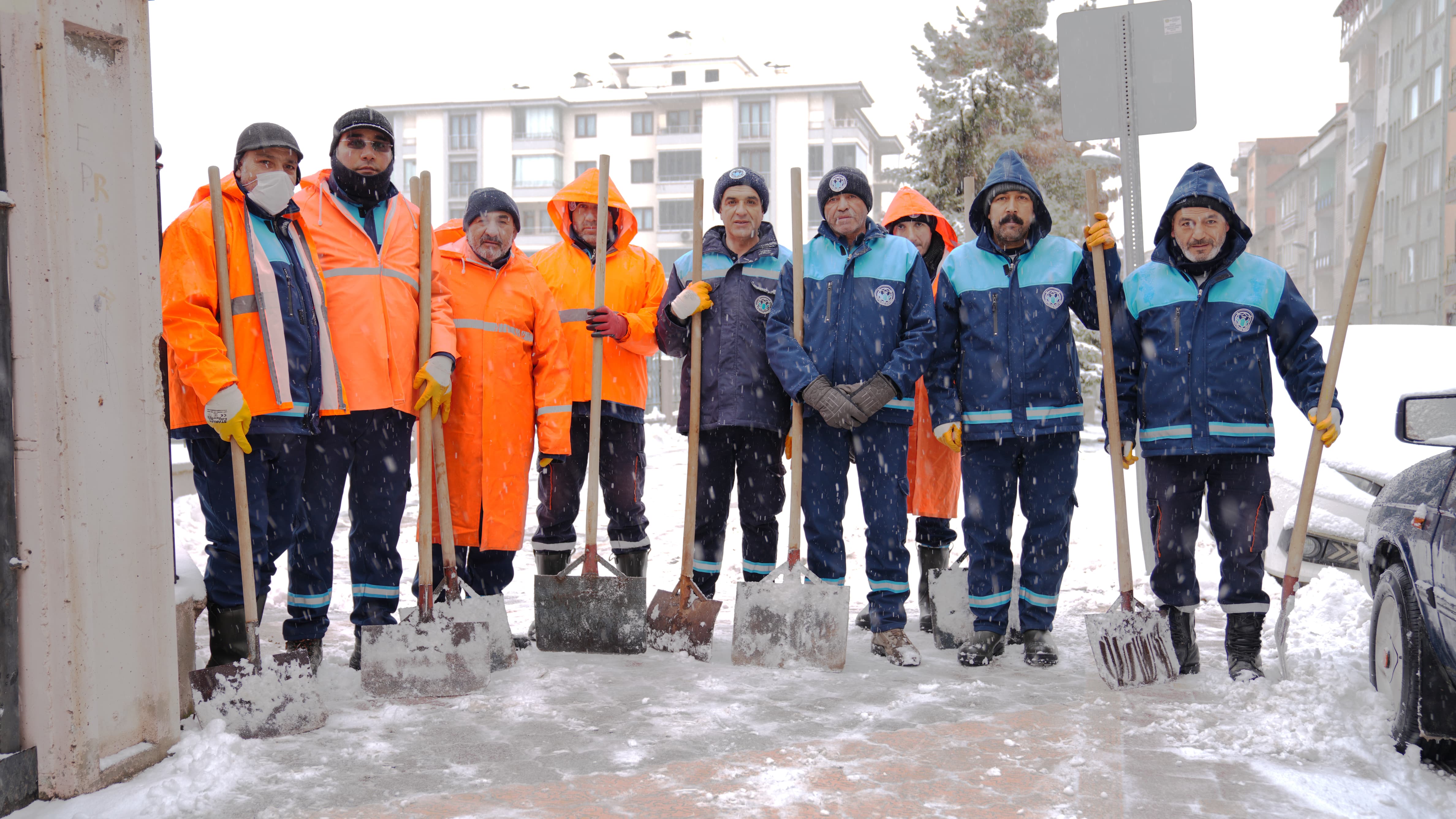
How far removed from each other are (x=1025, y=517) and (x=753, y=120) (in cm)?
4475

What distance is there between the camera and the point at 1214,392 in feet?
13.4

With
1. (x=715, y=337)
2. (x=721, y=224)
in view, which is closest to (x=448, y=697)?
(x=715, y=337)

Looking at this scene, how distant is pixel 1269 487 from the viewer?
4133mm

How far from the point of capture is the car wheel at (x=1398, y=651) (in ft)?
9.91

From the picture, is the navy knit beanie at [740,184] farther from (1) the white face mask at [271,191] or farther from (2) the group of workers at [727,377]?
(1) the white face mask at [271,191]

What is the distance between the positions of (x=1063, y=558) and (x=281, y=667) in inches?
116

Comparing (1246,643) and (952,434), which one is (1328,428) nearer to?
(1246,643)

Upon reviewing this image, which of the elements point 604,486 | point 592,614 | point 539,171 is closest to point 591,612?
point 592,614

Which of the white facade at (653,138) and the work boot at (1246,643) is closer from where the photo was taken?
the work boot at (1246,643)

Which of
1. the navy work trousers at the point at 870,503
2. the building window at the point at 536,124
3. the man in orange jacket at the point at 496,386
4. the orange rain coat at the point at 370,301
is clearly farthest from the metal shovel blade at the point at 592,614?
the building window at the point at 536,124

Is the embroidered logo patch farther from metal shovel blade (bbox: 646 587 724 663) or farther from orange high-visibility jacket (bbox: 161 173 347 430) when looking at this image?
orange high-visibility jacket (bbox: 161 173 347 430)

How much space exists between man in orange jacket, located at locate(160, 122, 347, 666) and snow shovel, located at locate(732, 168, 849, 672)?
69.6 inches

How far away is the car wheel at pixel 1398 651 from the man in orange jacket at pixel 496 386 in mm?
3069

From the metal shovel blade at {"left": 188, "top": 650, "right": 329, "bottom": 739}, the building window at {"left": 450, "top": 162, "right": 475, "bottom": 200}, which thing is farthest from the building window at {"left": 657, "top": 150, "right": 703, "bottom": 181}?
the metal shovel blade at {"left": 188, "top": 650, "right": 329, "bottom": 739}
